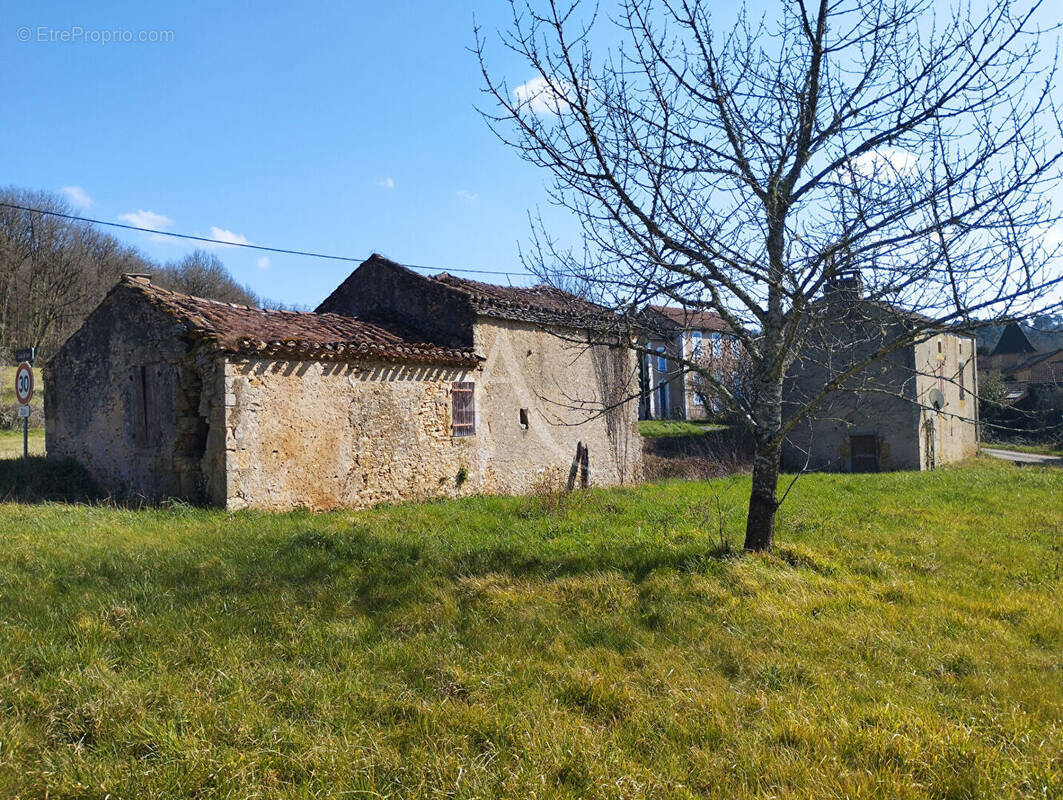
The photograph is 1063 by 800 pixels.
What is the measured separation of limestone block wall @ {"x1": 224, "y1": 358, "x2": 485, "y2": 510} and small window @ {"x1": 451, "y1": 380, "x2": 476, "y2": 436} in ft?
0.41

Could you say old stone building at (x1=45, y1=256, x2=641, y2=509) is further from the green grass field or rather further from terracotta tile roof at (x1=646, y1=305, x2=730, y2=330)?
the green grass field

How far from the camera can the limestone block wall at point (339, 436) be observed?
30.7 ft

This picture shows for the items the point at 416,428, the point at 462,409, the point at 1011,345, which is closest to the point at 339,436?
the point at 416,428

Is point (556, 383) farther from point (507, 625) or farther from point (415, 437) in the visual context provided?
point (507, 625)

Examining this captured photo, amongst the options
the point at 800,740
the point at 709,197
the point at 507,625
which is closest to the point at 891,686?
the point at 800,740

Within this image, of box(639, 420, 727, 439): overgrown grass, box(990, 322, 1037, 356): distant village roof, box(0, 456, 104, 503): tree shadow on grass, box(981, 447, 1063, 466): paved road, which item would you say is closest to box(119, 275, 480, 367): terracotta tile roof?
box(0, 456, 104, 503): tree shadow on grass

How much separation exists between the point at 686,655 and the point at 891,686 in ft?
3.89

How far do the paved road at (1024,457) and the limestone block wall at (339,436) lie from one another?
18.9 metres

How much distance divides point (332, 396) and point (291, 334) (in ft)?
3.83

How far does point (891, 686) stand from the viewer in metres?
3.97

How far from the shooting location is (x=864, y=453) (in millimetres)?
18969

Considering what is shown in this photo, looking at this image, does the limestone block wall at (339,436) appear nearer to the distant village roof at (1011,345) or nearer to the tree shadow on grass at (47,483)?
the tree shadow on grass at (47,483)

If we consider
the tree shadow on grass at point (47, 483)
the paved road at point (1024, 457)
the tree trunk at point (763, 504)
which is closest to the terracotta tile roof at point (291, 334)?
the tree shadow on grass at point (47, 483)

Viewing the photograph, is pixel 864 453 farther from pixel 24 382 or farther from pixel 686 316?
pixel 24 382
